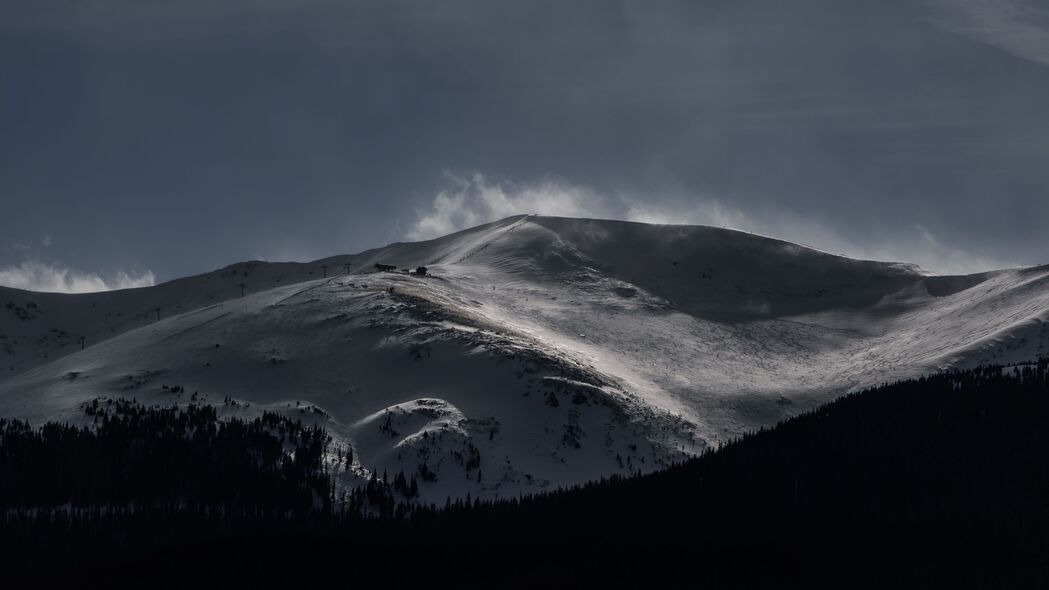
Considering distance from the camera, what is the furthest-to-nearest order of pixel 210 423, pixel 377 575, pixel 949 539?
1. pixel 210 423
2. pixel 949 539
3. pixel 377 575

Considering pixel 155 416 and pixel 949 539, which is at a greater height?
pixel 155 416

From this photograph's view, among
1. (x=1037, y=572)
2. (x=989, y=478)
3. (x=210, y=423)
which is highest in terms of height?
(x=210, y=423)

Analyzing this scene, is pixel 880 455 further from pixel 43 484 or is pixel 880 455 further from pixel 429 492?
pixel 43 484

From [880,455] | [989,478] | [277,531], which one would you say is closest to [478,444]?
[277,531]

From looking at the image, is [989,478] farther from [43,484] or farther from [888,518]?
[43,484]

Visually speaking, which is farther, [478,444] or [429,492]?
[478,444]

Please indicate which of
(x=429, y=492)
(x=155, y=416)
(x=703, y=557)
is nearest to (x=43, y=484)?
(x=155, y=416)

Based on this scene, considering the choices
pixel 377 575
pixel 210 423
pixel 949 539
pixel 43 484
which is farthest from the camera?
pixel 210 423
